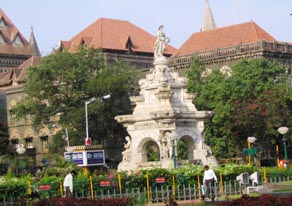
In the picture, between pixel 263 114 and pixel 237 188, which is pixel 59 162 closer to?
pixel 237 188

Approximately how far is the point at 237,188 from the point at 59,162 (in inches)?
605

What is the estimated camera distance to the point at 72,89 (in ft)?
251

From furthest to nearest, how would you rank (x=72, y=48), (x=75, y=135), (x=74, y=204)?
1. (x=72, y=48)
2. (x=75, y=135)
3. (x=74, y=204)

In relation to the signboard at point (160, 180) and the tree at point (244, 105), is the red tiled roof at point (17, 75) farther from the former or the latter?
the signboard at point (160, 180)

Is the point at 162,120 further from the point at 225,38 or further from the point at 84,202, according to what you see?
→ the point at 225,38

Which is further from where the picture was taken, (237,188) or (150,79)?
A: (150,79)

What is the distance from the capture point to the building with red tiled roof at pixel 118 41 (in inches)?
3639

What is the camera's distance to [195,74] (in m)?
75.5

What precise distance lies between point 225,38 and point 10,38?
39342 millimetres

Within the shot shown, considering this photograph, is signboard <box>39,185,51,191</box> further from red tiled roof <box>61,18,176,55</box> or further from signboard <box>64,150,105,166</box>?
red tiled roof <box>61,18,176,55</box>

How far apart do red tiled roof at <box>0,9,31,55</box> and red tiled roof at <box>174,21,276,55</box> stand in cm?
3278

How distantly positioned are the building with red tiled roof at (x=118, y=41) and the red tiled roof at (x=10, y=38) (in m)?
20.2

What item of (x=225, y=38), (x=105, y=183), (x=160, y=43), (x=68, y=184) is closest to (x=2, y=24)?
(x=225, y=38)

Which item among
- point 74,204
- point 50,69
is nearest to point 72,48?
point 50,69
